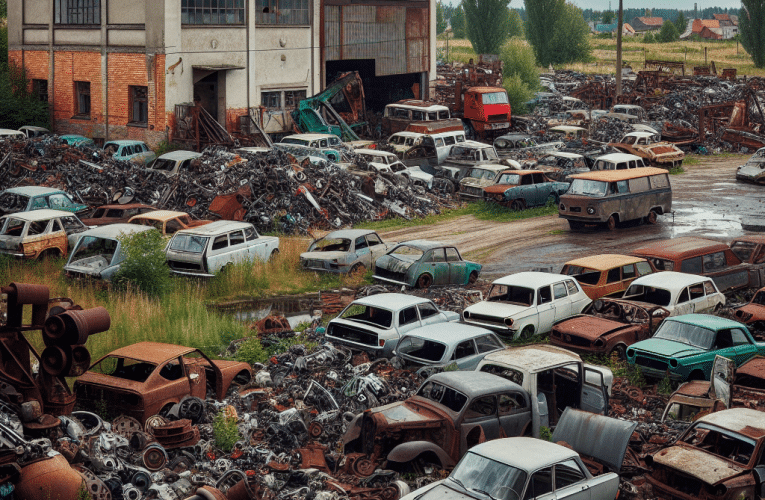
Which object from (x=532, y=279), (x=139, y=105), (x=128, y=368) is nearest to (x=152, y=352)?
(x=128, y=368)

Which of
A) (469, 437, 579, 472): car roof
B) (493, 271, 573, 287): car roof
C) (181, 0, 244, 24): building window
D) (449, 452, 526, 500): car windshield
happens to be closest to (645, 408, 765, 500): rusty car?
(469, 437, 579, 472): car roof

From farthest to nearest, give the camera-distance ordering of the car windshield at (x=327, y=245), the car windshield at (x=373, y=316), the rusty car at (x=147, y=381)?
the car windshield at (x=327, y=245), the car windshield at (x=373, y=316), the rusty car at (x=147, y=381)

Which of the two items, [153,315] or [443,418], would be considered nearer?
[443,418]

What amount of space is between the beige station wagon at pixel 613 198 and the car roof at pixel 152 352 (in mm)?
17022

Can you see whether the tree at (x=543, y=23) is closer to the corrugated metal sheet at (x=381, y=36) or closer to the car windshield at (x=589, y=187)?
the corrugated metal sheet at (x=381, y=36)

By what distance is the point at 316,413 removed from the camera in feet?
44.2

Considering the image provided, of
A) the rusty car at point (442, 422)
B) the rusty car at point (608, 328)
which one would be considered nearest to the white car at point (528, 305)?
the rusty car at point (608, 328)

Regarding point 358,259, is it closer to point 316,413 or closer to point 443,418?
point 316,413

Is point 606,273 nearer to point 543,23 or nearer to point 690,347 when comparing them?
point 690,347

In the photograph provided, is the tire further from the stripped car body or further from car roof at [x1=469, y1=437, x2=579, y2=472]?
car roof at [x1=469, y1=437, x2=579, y2=472]

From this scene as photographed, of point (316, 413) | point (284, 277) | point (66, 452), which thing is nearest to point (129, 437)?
point (66, 452)

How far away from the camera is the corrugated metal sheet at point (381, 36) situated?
140 ft

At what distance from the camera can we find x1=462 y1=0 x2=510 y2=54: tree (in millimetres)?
90062

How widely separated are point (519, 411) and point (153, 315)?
8.26m
